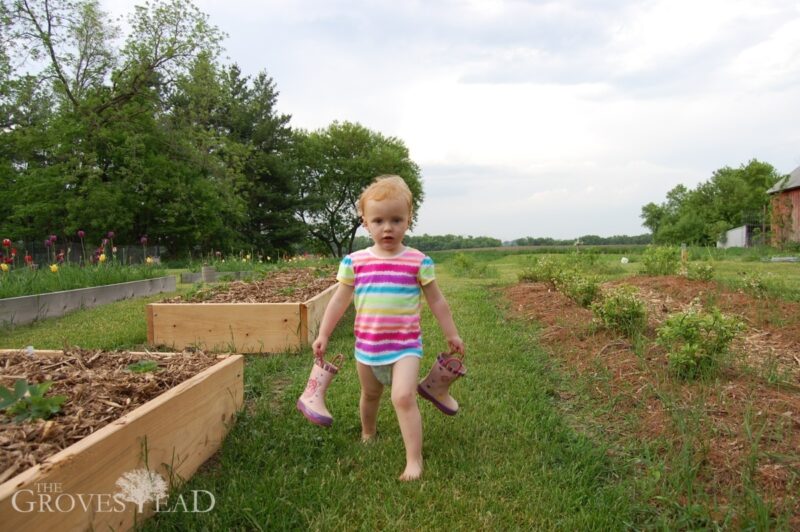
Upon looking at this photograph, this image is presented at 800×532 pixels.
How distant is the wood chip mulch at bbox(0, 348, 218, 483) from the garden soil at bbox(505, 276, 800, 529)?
257cm

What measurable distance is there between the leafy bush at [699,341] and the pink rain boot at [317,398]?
235cm

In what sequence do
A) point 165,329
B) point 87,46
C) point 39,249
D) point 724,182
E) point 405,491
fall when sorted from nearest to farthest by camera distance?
point 405,491
point 165,329
point 39,249
point 87,46
point 724,182

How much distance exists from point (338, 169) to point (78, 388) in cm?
4642

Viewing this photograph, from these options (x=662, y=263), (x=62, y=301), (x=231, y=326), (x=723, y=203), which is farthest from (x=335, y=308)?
(x=723, y=203)

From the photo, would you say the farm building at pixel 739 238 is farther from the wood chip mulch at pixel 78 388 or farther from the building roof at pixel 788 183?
the wood chip mulch at pixel 78 388

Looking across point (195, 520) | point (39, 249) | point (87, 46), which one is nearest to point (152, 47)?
point (87, 46)

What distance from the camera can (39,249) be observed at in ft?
65.1

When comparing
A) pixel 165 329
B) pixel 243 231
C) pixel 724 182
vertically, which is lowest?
pixel 165 329

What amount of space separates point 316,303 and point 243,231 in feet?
116

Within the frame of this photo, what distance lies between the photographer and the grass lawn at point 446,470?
6.86 ft

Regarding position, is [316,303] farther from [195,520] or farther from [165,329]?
[195,520]

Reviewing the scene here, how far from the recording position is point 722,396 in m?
2.93

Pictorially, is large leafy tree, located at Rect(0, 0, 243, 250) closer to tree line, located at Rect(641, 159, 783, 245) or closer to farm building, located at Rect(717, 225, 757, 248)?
farm building, located at Rect(717, 225, 757, 248)

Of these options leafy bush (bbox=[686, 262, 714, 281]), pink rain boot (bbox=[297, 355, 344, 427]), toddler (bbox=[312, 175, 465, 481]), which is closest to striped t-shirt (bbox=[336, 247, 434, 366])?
toddler (bbox=[312, 175, 465, 481])
